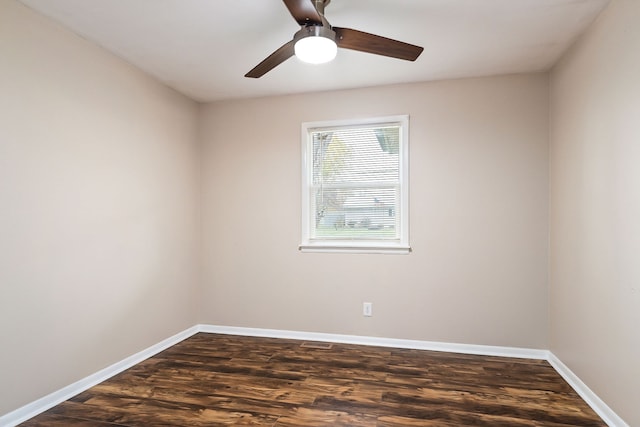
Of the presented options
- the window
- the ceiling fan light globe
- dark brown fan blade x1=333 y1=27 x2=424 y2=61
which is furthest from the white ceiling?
the window

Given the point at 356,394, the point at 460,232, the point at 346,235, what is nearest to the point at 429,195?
the point at 460,232

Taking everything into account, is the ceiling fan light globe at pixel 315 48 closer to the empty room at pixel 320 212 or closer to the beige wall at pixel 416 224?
the empty room at pixel 320 212

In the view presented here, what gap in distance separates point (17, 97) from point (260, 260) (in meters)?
2.33

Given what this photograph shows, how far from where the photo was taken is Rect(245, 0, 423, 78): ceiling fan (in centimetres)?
182

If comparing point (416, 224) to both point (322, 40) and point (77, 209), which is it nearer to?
point (322, 40)

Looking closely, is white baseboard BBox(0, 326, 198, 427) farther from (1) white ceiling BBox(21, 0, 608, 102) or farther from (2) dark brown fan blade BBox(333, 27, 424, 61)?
(2) dark brown fan blade BBox(333, 27, 424, 61)

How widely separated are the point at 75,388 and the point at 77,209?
123 centimetres

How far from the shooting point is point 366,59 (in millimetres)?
2873

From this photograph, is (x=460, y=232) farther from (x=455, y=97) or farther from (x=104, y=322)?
(x=104, y=322)

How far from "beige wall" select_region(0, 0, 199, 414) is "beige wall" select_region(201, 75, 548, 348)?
1.90 feet

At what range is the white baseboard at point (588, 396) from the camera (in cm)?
206

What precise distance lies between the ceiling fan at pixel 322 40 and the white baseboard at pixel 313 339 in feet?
7.98

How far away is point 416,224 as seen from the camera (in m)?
3.38

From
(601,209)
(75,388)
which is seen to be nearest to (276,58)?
(601,209)
